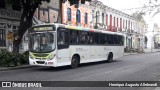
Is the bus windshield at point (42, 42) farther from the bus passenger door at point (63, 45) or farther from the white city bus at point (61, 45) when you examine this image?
the bus passenger door at point (63, 45)

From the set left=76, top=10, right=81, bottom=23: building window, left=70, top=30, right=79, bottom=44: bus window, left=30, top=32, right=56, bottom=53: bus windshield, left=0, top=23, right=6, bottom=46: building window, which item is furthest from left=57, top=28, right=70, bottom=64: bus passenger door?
left=76, top=10, right=81, bottom=23: building window

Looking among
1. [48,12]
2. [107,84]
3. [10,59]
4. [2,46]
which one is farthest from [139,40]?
[107,84]

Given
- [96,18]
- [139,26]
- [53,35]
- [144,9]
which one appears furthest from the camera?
[139,26]

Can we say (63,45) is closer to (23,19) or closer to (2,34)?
(23,19)

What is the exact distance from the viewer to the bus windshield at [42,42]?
18.2 metres

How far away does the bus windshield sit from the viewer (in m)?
18.2

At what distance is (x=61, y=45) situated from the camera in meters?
18.5

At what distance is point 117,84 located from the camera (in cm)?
1264

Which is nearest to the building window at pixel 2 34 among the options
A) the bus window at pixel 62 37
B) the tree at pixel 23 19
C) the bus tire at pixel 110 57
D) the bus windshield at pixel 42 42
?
the tree at pixel 23 19

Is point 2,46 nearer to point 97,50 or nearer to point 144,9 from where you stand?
point 97,50

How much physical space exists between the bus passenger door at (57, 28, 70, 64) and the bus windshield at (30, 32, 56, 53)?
42cm

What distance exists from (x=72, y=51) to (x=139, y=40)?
5429 centimetres

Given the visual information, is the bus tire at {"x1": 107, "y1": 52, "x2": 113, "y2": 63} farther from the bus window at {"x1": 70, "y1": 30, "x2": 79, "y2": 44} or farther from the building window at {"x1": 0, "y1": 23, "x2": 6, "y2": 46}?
the building window at {"x1": 0, "y1": 23, "x2": 6, "y2": 46}

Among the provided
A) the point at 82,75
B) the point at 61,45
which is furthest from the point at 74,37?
the point at 82,75
